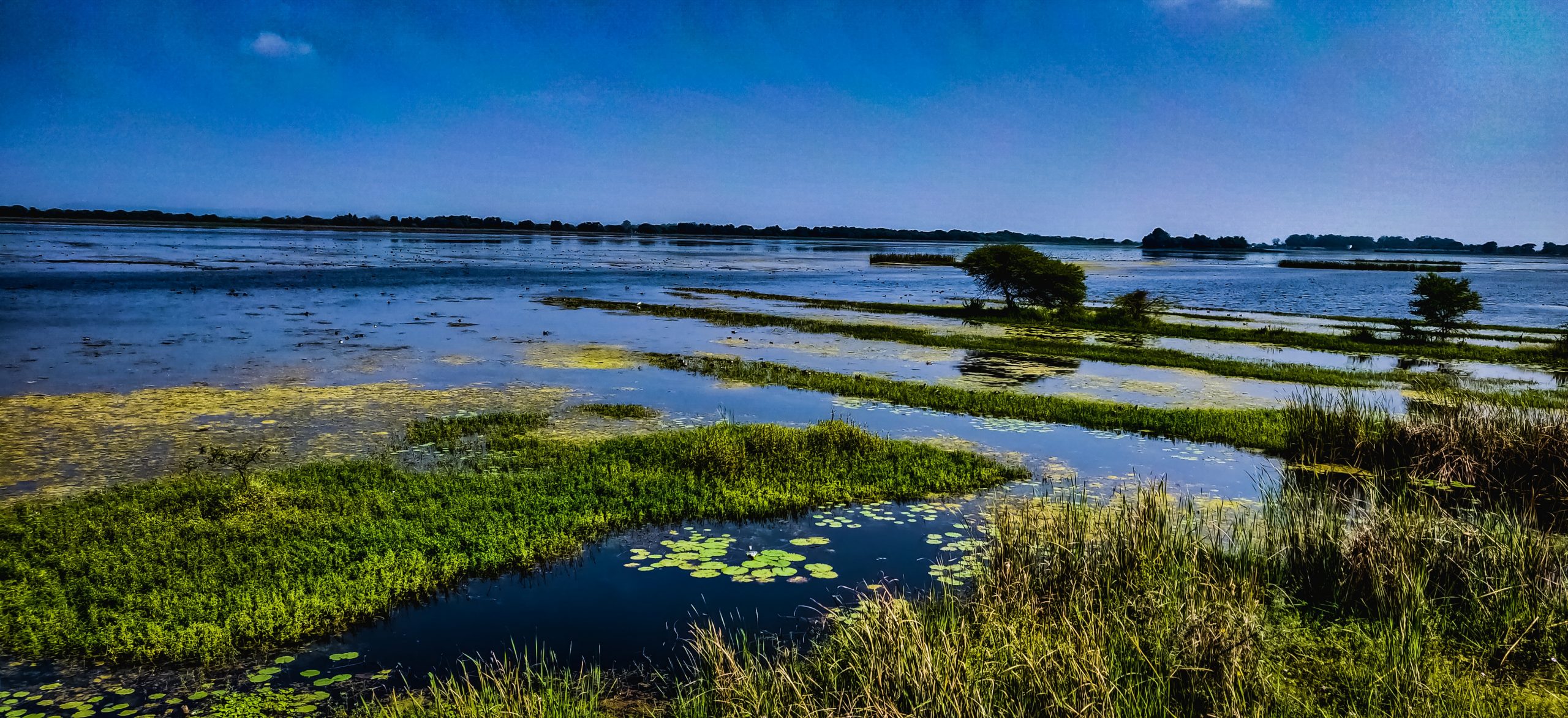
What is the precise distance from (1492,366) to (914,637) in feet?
99.5

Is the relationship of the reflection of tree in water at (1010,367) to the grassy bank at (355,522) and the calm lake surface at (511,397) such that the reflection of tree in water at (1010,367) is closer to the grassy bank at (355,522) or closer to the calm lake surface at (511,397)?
the calm lake surface at (511,397)

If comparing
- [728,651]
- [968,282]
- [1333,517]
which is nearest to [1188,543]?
[1333,517]

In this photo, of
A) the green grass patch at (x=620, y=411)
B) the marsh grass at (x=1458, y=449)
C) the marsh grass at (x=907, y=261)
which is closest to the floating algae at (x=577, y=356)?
the green grass patch at (x=620, y=411)

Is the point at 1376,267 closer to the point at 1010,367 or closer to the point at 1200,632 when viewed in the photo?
the point at 1010,367

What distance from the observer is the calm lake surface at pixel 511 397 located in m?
8.41

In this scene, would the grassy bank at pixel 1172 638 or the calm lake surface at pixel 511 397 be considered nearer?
the grassy bank at pixel 1172 638

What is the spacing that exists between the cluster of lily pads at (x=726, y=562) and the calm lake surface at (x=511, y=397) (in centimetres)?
12

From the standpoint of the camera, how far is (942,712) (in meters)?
5.41

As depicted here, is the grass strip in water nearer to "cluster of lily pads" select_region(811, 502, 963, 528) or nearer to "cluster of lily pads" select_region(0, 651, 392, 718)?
"cluster of lily pads" select_region(811, 502, 963, 528)

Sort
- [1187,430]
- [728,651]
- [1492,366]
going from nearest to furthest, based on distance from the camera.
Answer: [728,651] < [1187,430] < [1492,366]

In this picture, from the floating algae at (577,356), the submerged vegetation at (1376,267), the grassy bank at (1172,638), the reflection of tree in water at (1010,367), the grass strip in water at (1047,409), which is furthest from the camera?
the submerged vegetation at (1376,267)

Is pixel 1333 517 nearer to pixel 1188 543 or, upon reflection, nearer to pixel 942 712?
pixel 1188 543

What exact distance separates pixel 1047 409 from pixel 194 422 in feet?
55.8

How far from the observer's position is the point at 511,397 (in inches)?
733
